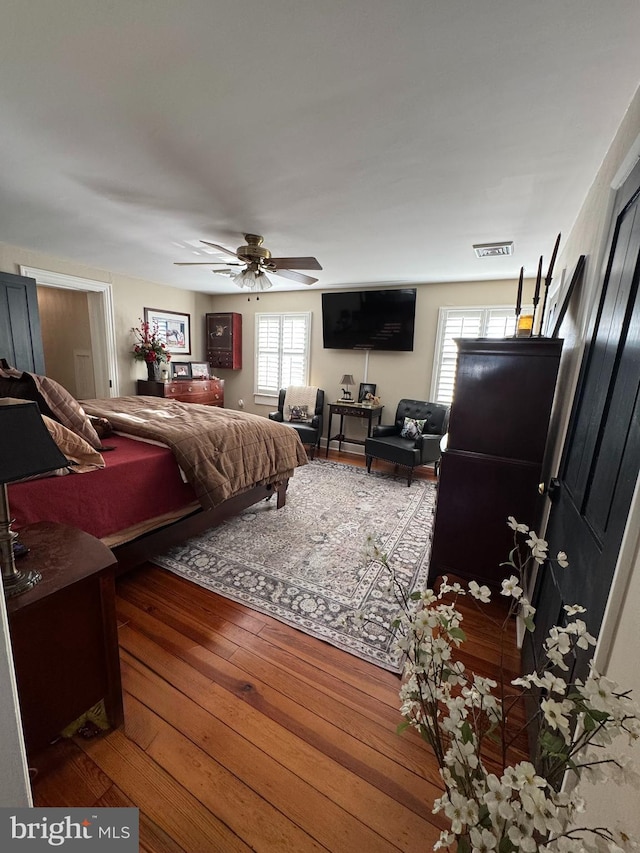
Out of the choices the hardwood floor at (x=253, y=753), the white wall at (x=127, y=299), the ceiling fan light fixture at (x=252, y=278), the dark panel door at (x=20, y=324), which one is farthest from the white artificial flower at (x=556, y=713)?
the white wall at (x=127, y=299)

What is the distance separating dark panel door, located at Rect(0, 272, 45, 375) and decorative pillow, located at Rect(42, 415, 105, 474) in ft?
8.29

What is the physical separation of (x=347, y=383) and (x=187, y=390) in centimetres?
252

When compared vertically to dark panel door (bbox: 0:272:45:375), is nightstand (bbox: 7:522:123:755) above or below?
below

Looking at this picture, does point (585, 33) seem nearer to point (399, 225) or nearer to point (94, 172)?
point (399, 225)

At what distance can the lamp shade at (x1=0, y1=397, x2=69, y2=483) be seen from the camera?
89 cm

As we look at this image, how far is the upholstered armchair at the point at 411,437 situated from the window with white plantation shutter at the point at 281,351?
1755 mm

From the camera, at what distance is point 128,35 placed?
1142mm

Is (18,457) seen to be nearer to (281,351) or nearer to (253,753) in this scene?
(253,753)

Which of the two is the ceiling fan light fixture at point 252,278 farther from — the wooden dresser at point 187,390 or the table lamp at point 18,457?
the wooden dresser at point 187,390

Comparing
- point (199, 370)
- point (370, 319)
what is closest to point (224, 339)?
point (199, 370)

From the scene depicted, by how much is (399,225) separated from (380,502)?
8.18 feet

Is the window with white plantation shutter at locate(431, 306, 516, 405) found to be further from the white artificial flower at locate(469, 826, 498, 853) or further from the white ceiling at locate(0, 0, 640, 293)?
the white artificial flower at locate(469, 826, 498, 853)

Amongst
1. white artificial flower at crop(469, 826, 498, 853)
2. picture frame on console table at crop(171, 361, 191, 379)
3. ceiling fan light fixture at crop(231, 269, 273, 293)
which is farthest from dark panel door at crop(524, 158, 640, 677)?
picture frame on console table at crop(171, 361, 191, 379)

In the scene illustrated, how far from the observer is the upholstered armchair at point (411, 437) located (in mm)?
4000
